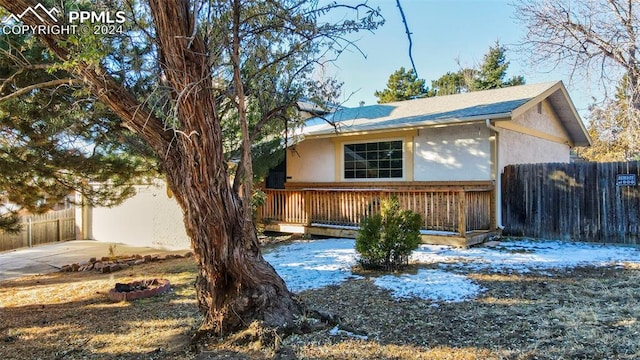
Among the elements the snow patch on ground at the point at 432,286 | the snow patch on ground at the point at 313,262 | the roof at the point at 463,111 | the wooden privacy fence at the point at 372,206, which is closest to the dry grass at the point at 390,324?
the snow patch on ground at the point at 432,286

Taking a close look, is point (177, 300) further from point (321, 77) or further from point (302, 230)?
point (302, 230)

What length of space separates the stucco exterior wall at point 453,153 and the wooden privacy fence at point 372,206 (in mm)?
619

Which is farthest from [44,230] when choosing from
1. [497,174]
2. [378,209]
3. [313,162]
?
[497,174]

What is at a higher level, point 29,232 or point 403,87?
point 403,87

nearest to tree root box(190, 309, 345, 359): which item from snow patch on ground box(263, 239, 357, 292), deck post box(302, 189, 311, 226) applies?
snow patch on ground box(263, 239, 357, 292)

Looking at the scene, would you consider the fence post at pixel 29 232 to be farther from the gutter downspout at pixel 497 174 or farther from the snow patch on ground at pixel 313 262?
the gutter downspout at pixel 497 174

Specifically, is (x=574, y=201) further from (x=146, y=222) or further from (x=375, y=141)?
(x=146, y=222)

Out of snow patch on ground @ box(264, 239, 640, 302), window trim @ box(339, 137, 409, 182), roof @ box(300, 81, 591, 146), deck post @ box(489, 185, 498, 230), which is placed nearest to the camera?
snow patch on ground @ box(264, 239, 640, 302)

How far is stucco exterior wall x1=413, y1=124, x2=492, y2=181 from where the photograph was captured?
950 cm

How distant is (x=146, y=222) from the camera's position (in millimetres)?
13727

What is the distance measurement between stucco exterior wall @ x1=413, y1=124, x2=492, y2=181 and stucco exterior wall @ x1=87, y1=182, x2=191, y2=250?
740 centimetres

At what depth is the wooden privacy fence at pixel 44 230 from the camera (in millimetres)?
13117

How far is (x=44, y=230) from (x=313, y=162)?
33.0ft

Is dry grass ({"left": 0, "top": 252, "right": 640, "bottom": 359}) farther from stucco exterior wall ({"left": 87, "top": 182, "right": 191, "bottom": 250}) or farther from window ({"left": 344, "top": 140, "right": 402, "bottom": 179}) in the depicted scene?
stucco exterior wall ({"left": 87, "top": 182, "right": 191, "bottom": 250})
